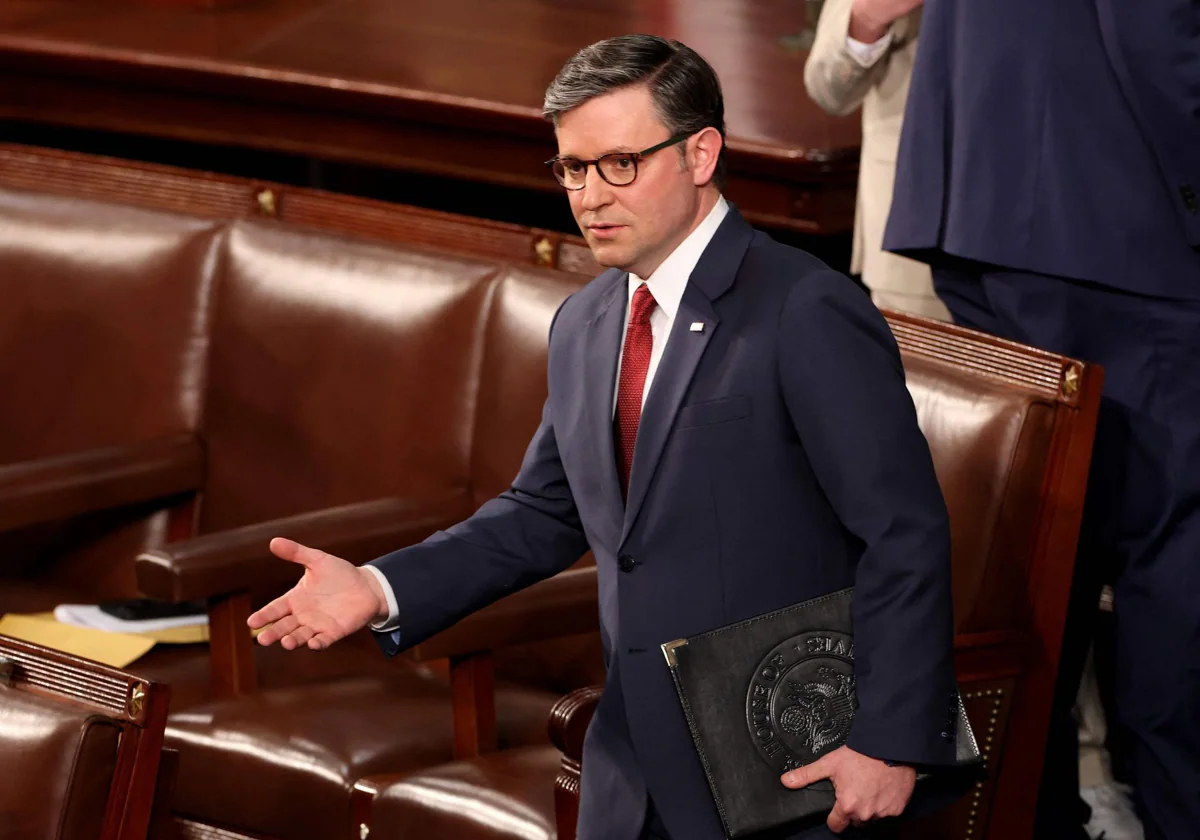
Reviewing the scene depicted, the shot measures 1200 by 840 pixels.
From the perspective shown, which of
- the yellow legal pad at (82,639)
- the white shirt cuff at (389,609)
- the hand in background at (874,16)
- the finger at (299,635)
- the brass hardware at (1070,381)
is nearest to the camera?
the finger at (299,635)

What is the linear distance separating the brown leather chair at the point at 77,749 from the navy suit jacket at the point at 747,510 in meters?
0.33

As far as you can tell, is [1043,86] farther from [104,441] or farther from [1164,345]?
[104,441]

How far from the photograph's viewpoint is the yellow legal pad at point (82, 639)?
275 centimetres

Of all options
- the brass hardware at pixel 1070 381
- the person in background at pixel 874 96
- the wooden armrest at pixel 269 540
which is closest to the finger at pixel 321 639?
the wooden armrest at pixel 269 540

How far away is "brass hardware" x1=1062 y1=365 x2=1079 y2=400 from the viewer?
7.48 ft

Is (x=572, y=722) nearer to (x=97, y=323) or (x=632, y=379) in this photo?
(x=632, y=379)

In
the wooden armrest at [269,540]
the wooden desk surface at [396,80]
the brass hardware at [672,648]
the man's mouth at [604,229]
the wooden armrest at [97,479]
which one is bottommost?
the wooden armrest at [97,479]

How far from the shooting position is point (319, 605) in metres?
1.74

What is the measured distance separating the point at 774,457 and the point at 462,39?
7.20ft

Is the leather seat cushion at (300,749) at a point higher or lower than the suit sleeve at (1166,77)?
lower

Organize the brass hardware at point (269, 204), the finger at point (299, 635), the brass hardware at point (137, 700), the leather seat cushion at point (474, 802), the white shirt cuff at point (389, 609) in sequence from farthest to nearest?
1. the brass hardware at point (269, 204)
2. the leather seat cushion at point (474, 802)
3. the brass hardware at point (137, 700)
4. the white shirt cuff at point (389, 609)
5. the finger at point (299, 635)

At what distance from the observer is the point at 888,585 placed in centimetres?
162

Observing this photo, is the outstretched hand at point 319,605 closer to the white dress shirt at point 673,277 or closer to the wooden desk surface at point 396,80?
the white dress shirt at point 673,277

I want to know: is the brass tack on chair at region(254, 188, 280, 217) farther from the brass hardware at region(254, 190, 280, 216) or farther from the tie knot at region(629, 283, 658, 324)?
the tie knot at region(629, 283, 658, 324)
